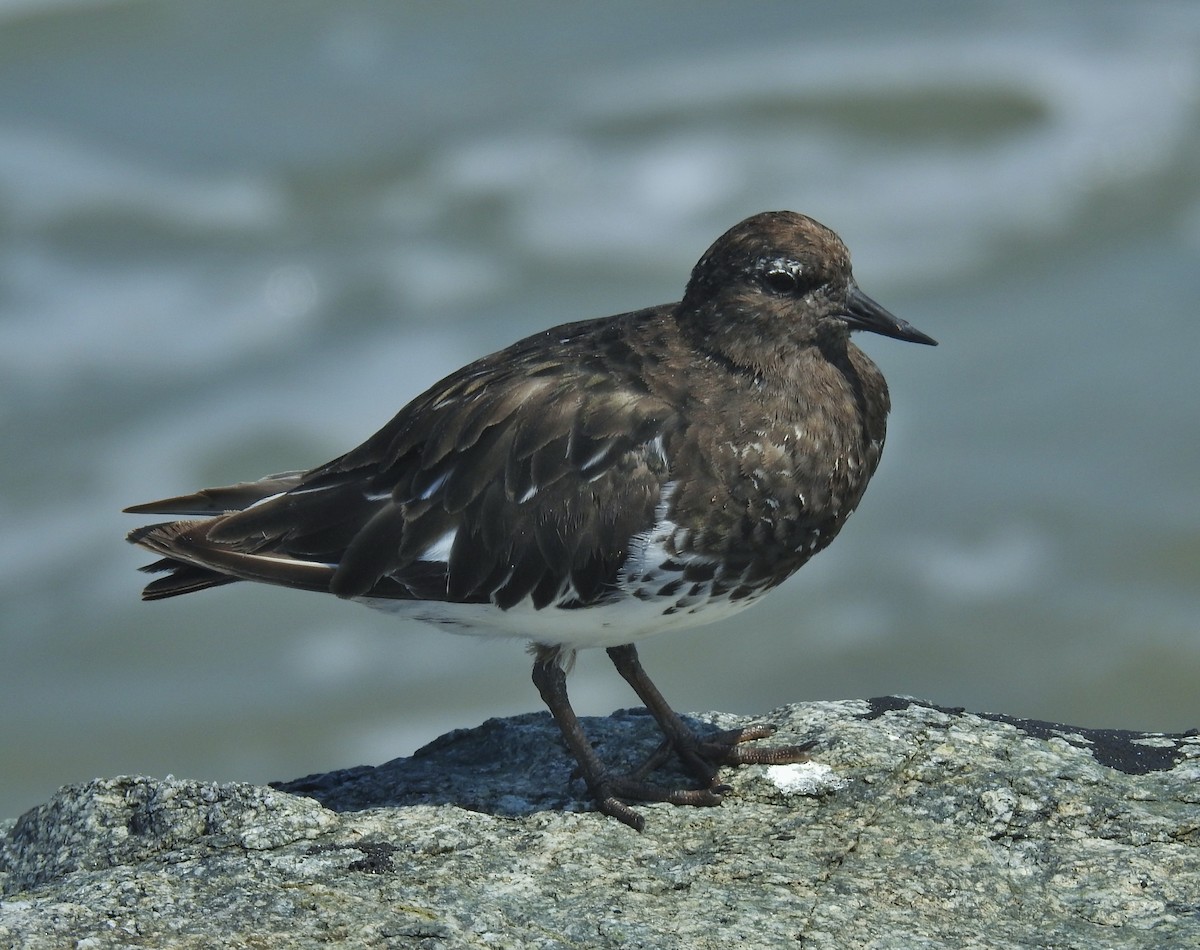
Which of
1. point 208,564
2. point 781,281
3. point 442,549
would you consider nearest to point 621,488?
point 442,549

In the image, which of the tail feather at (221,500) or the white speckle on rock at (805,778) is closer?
the white speckle on rock at (805,778)

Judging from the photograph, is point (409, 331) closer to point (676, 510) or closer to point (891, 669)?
point (891, 669)

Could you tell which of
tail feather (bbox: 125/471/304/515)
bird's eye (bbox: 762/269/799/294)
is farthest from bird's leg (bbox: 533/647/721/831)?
bird's eye (bbox: 762/269/799/294)

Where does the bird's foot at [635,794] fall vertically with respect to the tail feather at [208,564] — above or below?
below

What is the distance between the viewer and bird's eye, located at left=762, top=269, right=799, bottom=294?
6074 mm

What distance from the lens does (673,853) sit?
5473 mm

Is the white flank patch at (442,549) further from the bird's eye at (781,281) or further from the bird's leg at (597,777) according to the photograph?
the bird's eye at (781,281)

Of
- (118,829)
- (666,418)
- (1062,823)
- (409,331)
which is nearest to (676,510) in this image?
(666,418)

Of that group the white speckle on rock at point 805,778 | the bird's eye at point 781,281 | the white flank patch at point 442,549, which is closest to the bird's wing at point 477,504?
the white flank patch at point 442,549

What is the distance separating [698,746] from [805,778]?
Answer: 46 centimetres

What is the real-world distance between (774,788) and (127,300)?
41.2 ft

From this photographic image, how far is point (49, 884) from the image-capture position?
5.16 metres

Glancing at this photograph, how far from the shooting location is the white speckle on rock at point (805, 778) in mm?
5867

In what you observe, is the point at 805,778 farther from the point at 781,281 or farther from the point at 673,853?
the point at 781,281
